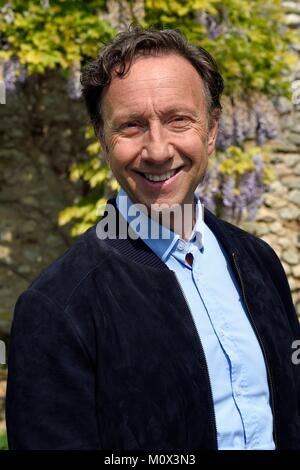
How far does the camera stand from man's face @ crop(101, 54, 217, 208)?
172 cm

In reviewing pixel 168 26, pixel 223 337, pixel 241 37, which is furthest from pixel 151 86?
pixel 241 37

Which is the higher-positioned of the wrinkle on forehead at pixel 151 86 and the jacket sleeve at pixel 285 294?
the wrinkle on forehead at pixel 151 86

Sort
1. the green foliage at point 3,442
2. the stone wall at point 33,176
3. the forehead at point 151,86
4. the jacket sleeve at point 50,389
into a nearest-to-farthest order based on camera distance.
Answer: the jacket sleeve at point 50,389 → the forehead at point 151,86 → the green foliage at point 3,442 → the stone wall at point 33,176

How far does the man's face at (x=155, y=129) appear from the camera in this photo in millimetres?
1723

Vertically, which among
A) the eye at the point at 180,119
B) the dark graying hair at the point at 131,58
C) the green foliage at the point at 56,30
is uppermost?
the green foliage at the point at 56,30

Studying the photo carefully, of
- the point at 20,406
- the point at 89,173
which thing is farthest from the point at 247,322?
the point at 89,173

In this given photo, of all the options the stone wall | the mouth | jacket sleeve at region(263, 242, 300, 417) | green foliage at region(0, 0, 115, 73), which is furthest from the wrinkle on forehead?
the stone wall

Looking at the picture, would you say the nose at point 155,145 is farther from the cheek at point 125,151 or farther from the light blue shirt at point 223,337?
the light blue shirt at point 223,337

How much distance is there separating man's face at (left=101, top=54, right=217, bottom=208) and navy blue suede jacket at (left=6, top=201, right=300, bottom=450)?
0.17 meters

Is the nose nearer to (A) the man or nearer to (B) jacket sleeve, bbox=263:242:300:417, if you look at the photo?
(A) the man

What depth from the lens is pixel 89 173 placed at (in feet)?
16.1

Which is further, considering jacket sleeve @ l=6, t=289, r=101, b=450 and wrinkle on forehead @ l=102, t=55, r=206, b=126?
wrinkle on forehead @ l=102, t=55, r=206, b=126

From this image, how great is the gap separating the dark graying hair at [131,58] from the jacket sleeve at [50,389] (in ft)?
2.10

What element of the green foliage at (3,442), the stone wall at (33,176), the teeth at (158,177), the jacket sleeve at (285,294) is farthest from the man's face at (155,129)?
the stone wall at (33,176)
